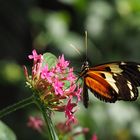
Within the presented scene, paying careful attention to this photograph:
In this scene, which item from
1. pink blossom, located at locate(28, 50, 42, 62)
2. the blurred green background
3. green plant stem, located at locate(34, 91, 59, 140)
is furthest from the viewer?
the blurred green background

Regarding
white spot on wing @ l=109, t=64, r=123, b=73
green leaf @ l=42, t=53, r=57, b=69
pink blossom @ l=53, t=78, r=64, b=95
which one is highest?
green leaf @ l=42, t=53, r=57, b=69

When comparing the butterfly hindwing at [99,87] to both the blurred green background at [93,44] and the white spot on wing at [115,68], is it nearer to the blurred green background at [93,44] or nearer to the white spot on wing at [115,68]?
the white spot on wing at [115,68]

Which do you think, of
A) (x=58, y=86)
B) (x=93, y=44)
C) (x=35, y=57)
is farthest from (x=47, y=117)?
(x=93, y=44)

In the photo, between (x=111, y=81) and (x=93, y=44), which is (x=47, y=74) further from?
(x=93, y=44)

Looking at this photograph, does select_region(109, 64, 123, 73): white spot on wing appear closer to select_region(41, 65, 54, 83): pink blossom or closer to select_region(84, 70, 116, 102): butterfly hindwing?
select_region(84, 70, 116, 102): butterfly hindwing

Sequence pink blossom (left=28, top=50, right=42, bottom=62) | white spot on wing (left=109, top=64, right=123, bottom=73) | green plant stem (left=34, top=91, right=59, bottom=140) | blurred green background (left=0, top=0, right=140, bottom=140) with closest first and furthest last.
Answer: green plant stem (left=34, top=91, right=59, bottom=140), pink blossom (left=28, top=50, right=42, bottom=62), white spot on wing (left=109, top=64, right=123, bottom=73), blurred green background (left=0, top=0, right=140, bottom=140)

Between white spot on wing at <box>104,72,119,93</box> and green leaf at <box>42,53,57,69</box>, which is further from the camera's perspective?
white spot on wing at <box>104,72,119,93</box>

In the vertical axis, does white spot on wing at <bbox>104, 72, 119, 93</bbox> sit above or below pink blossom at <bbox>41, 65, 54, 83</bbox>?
below

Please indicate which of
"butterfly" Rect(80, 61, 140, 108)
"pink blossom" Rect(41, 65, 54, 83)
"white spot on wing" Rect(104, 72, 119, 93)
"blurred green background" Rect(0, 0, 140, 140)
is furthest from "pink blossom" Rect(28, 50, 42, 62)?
"blurred green background" Rect(0, 0, 140, 140)
